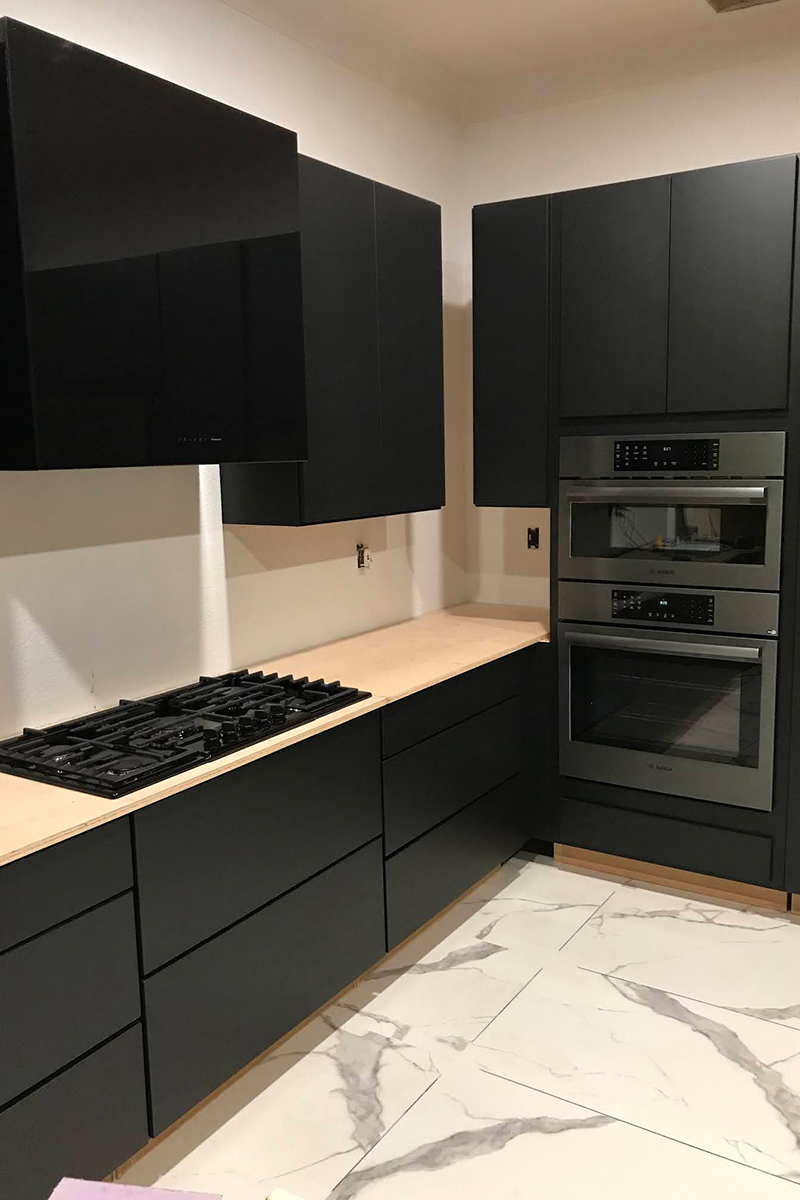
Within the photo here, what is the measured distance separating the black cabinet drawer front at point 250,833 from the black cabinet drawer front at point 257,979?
0.05m

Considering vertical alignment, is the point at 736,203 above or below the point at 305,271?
above

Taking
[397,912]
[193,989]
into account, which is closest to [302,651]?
[397,912]

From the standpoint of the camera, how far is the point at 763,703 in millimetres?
3080

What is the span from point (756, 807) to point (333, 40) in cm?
280

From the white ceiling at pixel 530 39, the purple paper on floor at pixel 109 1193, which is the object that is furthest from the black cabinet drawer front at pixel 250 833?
the white ceiling at pixel 530 39

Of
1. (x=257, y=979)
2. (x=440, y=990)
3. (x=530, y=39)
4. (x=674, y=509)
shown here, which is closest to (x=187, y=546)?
(x=257, y=979)

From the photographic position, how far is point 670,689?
325 centimetres

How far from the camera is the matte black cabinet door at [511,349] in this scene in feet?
10.8

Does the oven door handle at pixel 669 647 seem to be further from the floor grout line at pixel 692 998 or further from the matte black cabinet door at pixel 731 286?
the floor grout line at pixel 692 998

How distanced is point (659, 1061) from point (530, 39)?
3189 millimetres

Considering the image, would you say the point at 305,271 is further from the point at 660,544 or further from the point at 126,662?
the point at 660,544

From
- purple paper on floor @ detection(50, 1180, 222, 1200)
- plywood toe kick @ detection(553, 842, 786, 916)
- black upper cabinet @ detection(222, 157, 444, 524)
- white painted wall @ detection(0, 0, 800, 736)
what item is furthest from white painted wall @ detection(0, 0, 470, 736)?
purple paper on floor @ detection(50, 1180, 222, 1200)

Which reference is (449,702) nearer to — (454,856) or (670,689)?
(454,856)

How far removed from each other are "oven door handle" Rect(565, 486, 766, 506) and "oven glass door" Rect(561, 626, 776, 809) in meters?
0.44
